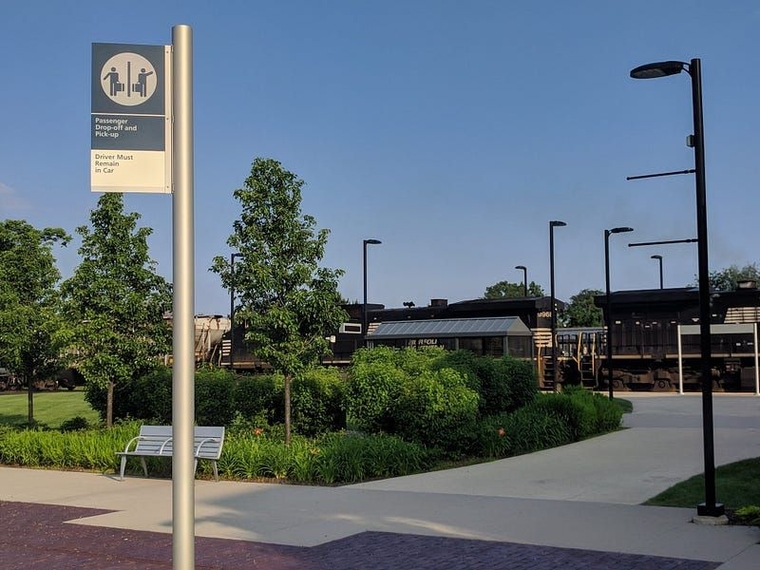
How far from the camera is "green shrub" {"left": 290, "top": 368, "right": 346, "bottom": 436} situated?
16.6 meters

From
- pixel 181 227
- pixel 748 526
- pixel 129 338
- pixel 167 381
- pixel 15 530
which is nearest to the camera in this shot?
pixel 181 227

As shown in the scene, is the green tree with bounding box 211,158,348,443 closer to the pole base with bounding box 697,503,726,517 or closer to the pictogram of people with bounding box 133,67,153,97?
the pole base with bounding box 697,503,726,517

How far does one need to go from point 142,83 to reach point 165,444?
10193 mm

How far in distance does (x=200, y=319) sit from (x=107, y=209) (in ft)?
80.0

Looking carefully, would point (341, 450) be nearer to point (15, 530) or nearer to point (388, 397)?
point (388, 397)

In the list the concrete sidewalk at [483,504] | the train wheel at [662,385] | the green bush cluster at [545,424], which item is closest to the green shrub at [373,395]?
the green bush cluster at [545,424]

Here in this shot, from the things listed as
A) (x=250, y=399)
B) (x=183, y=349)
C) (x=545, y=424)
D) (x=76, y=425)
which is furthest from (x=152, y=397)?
(x=183, y=349)

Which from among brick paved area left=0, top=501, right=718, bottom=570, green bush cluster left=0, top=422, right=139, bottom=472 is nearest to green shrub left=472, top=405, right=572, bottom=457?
green bush cluster left=0, top=422, right=139, bottom=472

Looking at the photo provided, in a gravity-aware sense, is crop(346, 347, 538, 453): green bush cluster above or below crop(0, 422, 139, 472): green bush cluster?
above

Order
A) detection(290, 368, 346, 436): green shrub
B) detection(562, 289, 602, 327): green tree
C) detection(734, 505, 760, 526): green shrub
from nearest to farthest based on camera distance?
detection(734, 505, 760, 526): green shrub < detection(290, 368, 346, 436): green shrub < detection(562, 289, 602, 327): green tree

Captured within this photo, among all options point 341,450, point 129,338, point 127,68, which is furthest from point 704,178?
point 129,338

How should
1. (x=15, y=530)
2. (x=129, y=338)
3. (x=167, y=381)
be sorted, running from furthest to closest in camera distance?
(x=167, y=381) < (x=129, y=338) < (x=15, y=530)

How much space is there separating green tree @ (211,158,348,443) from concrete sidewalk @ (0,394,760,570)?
3080 mm

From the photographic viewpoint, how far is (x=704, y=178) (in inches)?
371
